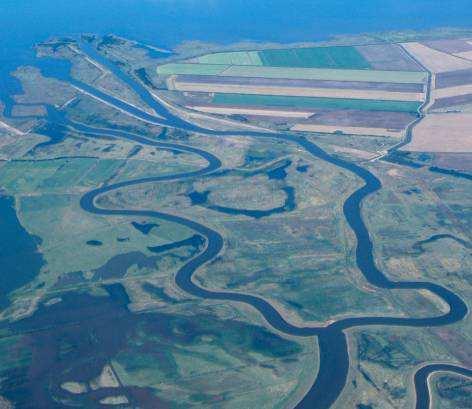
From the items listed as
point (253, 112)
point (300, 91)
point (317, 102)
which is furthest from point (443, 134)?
point (253, 112)

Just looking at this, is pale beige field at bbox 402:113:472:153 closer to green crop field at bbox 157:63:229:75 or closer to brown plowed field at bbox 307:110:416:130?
brown plowed field at bbox 307:110:416:130

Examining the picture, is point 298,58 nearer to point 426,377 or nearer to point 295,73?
point 295,73

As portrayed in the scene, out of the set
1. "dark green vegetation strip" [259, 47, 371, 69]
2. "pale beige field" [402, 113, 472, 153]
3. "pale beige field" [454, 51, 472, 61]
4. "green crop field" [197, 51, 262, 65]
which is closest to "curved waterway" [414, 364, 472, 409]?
"pale beige field" [402, 113, 472, 153]

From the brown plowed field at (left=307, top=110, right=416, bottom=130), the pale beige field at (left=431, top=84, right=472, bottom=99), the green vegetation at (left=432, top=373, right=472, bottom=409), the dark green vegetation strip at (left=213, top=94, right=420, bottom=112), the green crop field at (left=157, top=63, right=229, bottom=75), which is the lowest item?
the green vegetation at (left=432, top=373, right=472, bottom=409)

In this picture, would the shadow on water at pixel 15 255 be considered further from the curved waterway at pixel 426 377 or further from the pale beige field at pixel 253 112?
the pale beige field at pixel 253 112

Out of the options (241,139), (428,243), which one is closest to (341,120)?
(241,139)

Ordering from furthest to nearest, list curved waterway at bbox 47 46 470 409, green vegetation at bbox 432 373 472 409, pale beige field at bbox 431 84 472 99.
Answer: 1. pale beige field at bbox 431 84 472 99
2. curved waterway at bbox 47 46 470 409
3. green vegetation at bbox 432 373 472 409

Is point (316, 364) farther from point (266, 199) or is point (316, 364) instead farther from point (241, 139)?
point (241, 139)
